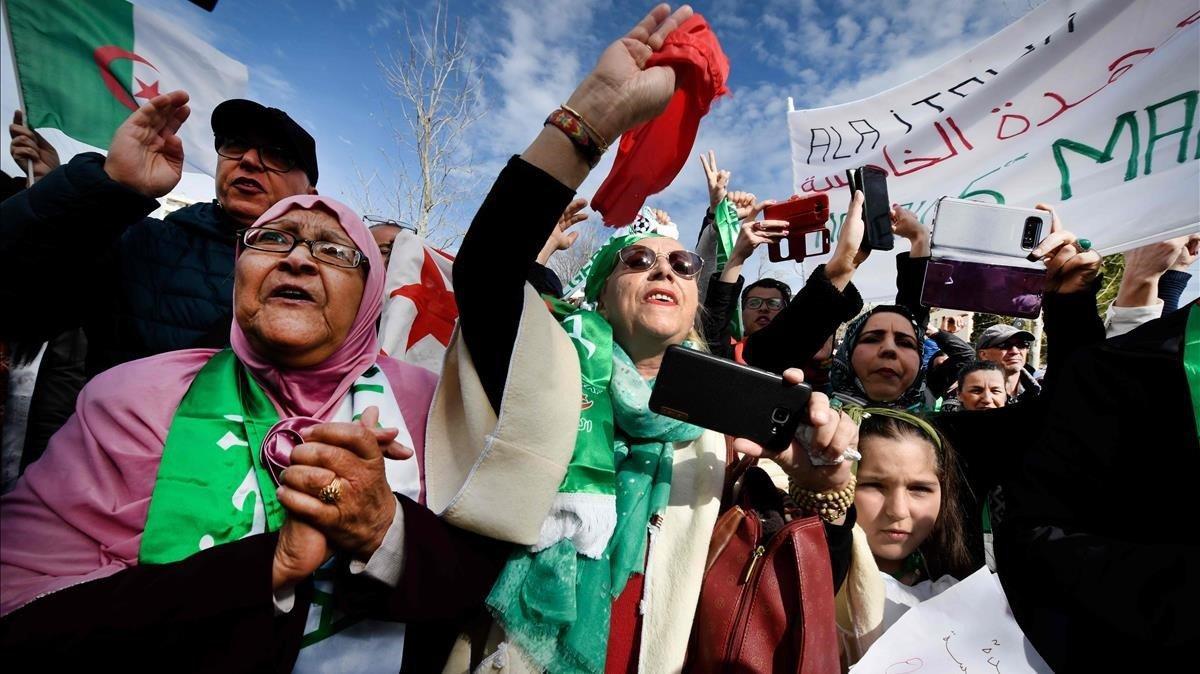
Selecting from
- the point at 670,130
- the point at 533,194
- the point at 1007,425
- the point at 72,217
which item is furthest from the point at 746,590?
the point at 72,217

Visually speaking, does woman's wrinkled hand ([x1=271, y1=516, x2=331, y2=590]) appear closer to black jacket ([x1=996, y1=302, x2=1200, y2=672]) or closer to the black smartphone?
the black smartphone

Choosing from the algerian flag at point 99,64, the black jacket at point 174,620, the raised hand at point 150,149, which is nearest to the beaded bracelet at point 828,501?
the black jacket at point 174,620

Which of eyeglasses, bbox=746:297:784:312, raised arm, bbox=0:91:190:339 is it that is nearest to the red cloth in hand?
raised arm, bbox=0:91:190:339

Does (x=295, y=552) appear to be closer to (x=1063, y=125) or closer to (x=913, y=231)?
(x=913, y=231)

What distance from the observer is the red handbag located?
3.94 ft

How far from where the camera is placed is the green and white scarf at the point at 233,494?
1.09 m

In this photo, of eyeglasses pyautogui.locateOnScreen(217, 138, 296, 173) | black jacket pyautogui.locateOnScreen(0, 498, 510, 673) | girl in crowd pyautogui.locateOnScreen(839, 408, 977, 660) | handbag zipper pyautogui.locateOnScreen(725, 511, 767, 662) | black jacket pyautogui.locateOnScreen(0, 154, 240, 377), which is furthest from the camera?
eyeglasses pyautogui.locateOnScreen(217, 138, 296, 173)

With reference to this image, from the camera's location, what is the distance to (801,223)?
3.04 m

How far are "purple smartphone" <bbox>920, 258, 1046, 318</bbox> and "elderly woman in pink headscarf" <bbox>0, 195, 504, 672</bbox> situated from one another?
2.07 m

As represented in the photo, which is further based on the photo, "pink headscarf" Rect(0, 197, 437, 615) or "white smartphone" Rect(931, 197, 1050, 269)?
"white smartphone" Rect(931, 197, 1050, 269)

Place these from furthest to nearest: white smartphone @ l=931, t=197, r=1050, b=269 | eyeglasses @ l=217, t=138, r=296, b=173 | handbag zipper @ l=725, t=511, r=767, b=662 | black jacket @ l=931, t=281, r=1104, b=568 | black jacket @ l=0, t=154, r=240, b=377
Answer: white smartphone @ l=931, t=197, r=1050, b=269 → eyeglasses @ l=217, t=138, r=296, b=173 → black jacket @ l=931, t=281, r=1104, b=568 → black jacket @ l=0, t=154, r=240, b=377 → handbag zipper @ l=725, t=511, r=767, b=662

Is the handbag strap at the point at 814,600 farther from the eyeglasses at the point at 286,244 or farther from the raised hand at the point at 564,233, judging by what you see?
the raised hand at the point at 564,233

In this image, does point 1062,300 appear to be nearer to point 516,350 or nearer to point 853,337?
point 853,337

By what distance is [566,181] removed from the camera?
1.19 m
